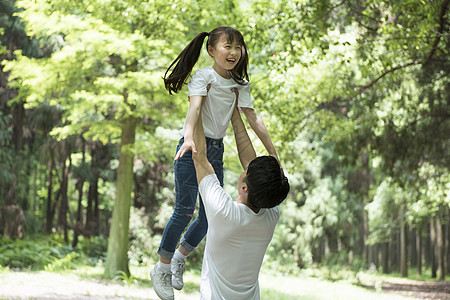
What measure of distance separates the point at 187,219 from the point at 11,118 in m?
13.8

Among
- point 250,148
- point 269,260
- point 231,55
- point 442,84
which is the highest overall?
point 442,84

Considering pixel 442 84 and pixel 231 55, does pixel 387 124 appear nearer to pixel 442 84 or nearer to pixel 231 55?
pixel 442 84

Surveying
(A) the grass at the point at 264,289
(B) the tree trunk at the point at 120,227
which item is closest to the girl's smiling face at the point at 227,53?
(A) the grass at the point at 264,289

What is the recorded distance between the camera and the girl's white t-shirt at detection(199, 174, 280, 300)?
2.57 metres

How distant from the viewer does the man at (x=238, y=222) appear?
101 inches

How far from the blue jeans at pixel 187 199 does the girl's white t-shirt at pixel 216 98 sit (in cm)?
8

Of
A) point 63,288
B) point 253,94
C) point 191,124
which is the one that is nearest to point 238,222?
point 191,124

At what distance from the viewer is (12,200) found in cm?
1517

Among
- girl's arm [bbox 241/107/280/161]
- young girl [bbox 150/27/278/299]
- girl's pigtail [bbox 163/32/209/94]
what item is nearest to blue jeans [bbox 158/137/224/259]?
young girl [bbox 150/27/278/299]

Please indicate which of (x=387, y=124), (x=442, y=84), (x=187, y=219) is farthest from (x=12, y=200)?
(x=187, y=219)

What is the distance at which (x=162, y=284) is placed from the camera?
3.20 meters

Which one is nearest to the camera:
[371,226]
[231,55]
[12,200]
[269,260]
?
[231,55]

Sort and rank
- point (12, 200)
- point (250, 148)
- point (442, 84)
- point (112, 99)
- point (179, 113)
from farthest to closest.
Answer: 1. point (12, 200)
2. point (442, 84)
3. point (179, 113)
4. point (112, 99)
5. point (250, 148)

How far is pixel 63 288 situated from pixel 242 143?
8012 mm
